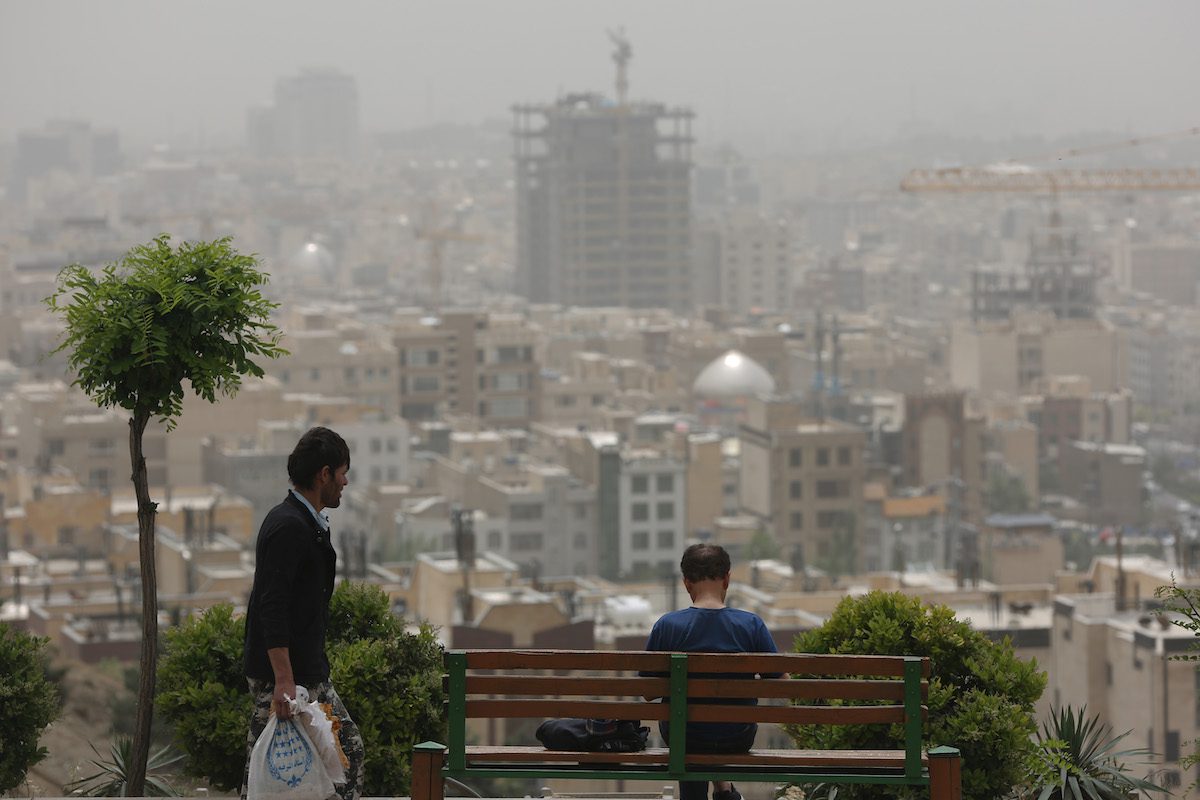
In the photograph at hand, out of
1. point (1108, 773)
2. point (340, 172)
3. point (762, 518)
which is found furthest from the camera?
point (340, 172)

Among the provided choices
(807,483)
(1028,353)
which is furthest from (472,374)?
(1028,353)

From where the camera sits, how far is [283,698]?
3654 millimetres

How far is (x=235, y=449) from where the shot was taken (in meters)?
51.4

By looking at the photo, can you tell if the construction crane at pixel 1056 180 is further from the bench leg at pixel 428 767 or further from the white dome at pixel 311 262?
the bench leg at pixel 428 767

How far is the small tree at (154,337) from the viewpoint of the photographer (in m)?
4.38

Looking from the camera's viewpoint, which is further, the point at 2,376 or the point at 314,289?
the point at 314,289

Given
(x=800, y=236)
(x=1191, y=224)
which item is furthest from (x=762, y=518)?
(x=800, y=236)

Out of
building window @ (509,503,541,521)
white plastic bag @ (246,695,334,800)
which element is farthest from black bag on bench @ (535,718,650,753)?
building window @ (509,503,541,521)

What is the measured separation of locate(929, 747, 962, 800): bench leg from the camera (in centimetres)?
373

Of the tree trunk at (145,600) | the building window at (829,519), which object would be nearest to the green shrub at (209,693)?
the tree trunk at (145,600)

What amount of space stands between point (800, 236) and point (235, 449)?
110 m

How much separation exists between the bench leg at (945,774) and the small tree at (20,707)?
1947 millimetres

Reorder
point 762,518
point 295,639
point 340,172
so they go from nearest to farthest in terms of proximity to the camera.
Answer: point 295,639 < point 762,518 < point 340,172

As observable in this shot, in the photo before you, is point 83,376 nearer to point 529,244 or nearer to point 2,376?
point 2,376
